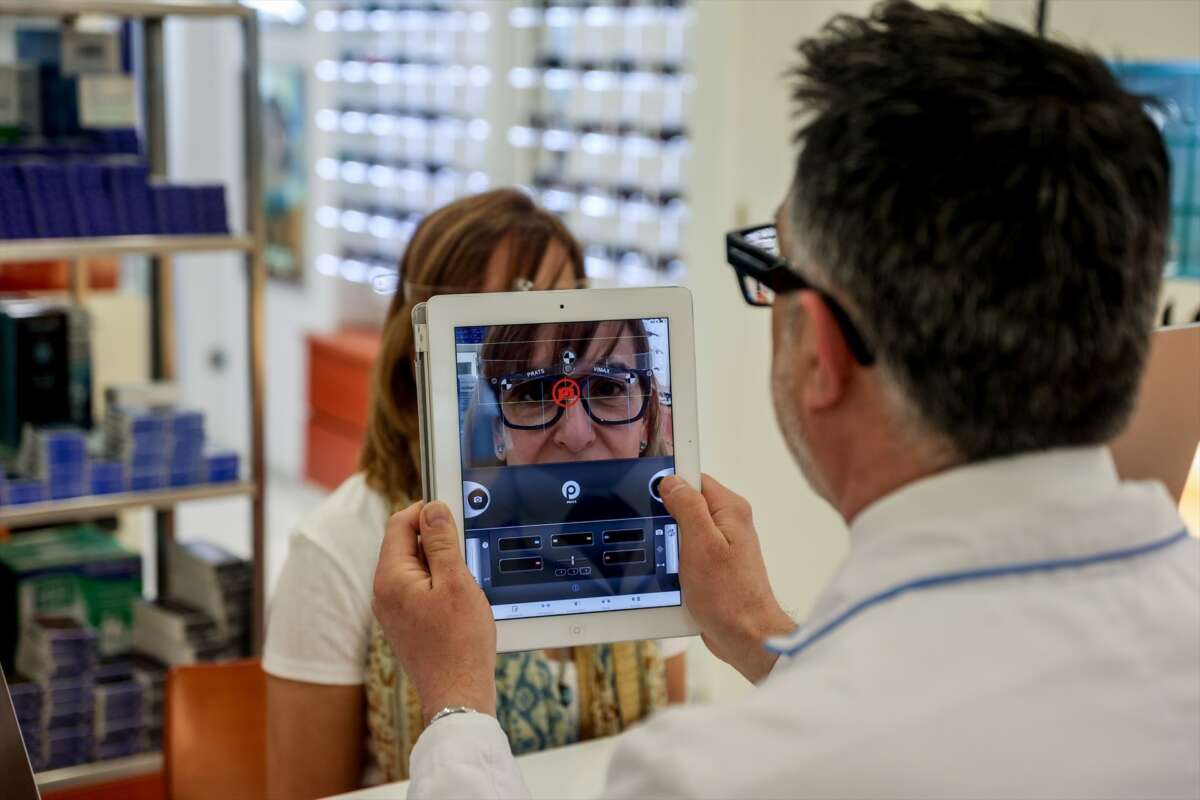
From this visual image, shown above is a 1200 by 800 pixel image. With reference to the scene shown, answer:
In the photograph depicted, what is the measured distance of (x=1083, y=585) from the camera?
33.4 inches

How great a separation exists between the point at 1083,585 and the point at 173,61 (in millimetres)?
7023

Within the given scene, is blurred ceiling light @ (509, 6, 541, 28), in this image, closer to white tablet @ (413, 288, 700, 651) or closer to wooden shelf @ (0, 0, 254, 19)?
wooden shelf @ (0, 0, 254, 19)

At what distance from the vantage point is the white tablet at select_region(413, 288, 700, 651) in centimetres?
125

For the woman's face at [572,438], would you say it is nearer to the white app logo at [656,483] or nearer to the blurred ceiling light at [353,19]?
the white app logo at [656,483]

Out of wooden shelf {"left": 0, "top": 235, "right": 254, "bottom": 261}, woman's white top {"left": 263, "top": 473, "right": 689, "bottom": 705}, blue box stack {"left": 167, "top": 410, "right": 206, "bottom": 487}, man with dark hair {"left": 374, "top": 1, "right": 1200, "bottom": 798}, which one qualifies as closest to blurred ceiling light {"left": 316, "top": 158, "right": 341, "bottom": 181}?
wooden shelf {"left": 0, "top": 235, "right": 254, "bottom": 261}

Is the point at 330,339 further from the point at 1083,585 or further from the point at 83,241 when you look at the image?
the point at 1083,585

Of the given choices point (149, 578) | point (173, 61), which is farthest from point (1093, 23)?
point (173, 61)

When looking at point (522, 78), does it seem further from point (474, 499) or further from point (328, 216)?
point (474, 499)

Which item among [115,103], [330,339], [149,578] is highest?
[115,103]

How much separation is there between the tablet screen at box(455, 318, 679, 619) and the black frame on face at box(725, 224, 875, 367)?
222mm

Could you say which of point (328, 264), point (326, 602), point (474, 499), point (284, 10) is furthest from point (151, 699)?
point (284, 10)

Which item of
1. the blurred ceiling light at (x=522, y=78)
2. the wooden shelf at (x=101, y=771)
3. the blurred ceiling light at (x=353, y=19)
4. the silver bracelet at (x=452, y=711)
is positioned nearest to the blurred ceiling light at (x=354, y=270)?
the blurred ceiling light at (x=353, y=19)

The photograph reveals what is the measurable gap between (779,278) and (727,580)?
41 centimetres

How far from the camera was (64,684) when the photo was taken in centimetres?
287
